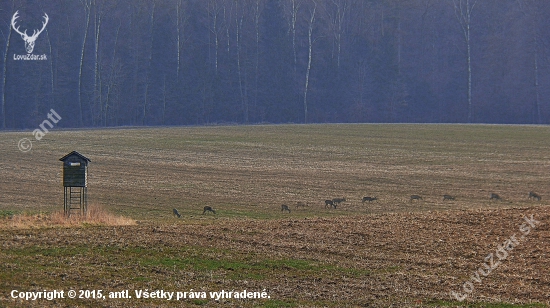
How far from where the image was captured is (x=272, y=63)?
9850 centimetres

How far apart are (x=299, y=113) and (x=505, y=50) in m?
28.7

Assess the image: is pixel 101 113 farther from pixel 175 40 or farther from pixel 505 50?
pixel 505 50

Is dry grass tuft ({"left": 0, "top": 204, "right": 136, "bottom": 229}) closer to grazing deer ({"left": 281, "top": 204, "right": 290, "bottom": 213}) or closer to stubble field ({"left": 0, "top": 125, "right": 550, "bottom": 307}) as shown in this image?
stubble field ({"left": 0, "top": 125, "right": 550, "bottom": 307})

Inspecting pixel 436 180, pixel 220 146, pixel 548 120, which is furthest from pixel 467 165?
pixel 548 120

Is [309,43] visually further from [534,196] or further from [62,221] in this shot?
[62,221]

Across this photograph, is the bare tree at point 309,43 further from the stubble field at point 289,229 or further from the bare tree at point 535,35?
the stubble field at point 289,229

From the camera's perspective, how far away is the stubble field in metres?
14.7

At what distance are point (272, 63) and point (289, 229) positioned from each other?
255ft

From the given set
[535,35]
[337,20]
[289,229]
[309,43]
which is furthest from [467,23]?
[289,229]

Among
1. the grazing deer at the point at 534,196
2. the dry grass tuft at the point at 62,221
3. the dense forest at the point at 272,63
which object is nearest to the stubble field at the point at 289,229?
the dry grass tuft at the point at 62,221

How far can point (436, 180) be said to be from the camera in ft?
134

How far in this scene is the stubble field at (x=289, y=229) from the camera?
14703mm

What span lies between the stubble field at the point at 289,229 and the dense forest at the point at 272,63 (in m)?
39.2

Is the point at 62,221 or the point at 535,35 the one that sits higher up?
the point at 535,35
